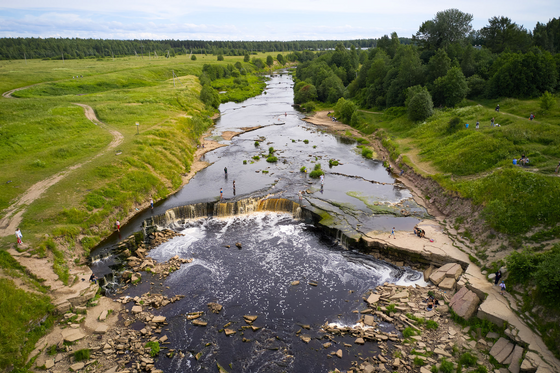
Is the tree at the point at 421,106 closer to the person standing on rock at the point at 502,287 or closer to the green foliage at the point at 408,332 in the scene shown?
the person standing on rock at the point at 502,287

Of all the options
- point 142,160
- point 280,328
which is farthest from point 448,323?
point 142,160

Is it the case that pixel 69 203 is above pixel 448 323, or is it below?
above

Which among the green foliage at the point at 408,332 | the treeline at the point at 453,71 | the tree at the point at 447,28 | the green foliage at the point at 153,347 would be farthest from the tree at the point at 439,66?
the green foliage at the point at 153,347

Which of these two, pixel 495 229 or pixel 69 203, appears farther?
pixel 69 203

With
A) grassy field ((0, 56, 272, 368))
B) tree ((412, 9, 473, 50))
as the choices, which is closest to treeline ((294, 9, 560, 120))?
tree ((412, 9, 473, 50))

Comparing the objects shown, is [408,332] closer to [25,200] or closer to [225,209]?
[225,209]

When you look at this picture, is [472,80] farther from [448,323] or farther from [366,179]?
[448,323]
